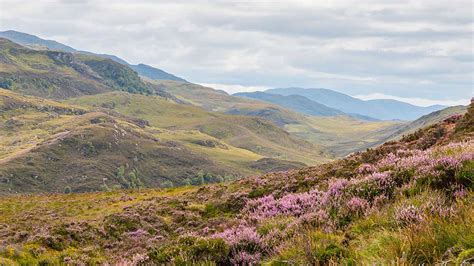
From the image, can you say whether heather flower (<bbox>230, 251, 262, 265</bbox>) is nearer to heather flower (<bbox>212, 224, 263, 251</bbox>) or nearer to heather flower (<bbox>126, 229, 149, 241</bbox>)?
heather flower (<bbox>212, 224, 263, 251</bbox>)

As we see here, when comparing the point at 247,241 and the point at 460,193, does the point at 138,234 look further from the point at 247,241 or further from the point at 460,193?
the point at 460,193

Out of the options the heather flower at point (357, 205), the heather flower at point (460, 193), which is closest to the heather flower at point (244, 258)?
the heather flower at point (357, 205)

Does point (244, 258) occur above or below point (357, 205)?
below

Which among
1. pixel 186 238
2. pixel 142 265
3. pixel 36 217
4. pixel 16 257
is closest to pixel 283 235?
pixel 186 238

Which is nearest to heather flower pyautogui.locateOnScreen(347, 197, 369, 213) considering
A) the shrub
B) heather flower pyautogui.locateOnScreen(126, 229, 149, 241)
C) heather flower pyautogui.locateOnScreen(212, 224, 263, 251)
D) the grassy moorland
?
the grassy moorland

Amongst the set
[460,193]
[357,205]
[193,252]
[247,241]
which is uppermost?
[460,193]

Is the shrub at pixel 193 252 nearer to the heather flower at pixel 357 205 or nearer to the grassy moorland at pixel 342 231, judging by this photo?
the grassy moorland at pixel 342 231

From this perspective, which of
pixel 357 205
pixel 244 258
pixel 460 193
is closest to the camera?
pixel 244 258

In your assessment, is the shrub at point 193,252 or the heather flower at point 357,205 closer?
the shrub at point 193,252

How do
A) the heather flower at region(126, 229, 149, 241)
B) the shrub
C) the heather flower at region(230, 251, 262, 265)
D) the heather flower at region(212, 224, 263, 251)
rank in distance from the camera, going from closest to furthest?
the heather flower at region(230, 251, 262, 265) → the shrub → the heather flower at region(212, 224, 263, 251) → the heather flower at region(126, 229, 149, 241)

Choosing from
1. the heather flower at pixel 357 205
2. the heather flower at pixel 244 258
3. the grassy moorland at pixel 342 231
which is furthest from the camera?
the heather flower at pixel 357 205

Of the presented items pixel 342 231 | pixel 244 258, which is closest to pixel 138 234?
pixel 244 258

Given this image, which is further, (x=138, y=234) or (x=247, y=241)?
(x=138, y=234)

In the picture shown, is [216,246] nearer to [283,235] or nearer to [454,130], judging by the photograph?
[283,235]
